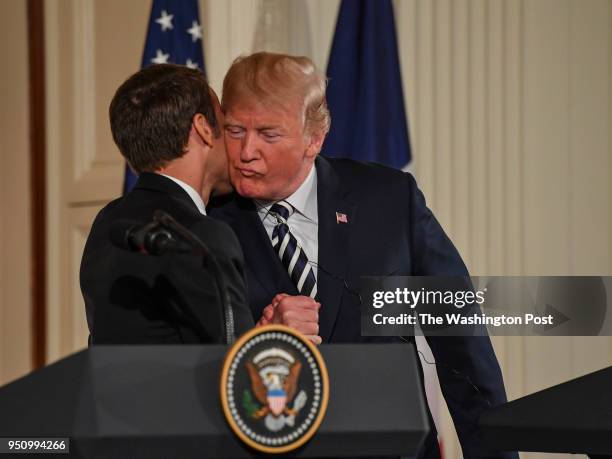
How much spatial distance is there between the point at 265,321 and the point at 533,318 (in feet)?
7.51

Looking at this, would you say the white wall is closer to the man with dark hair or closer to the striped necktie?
the striped necktie

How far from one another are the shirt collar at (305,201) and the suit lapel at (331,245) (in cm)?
3

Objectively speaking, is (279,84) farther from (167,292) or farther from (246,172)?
(167,292)

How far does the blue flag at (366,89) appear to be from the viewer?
3.97 meters

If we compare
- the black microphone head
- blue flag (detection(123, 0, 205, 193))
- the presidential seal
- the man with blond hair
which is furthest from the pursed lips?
blue flag (detection(123, 0, 205, 193))

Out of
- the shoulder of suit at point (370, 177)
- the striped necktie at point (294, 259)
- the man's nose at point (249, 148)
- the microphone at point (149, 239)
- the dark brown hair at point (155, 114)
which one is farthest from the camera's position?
the shoulder of suit at point (370, 177)

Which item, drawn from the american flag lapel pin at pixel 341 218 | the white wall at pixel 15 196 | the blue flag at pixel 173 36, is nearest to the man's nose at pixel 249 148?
the american flag lapel pin at pixel 341 218

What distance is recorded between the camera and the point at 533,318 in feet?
14.4

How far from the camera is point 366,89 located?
4.02 m

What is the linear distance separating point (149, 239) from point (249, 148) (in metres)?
1.05

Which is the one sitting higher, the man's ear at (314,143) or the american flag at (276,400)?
the man's ear at (314,143)

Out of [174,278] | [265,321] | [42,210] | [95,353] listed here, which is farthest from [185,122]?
[42,210]

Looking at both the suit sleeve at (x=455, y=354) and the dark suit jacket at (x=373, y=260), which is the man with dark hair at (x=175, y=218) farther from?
the suit sleeve at (x=455, y=354)

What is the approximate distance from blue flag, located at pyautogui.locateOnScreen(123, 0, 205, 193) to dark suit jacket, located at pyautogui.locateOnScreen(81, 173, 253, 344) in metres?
2.39
